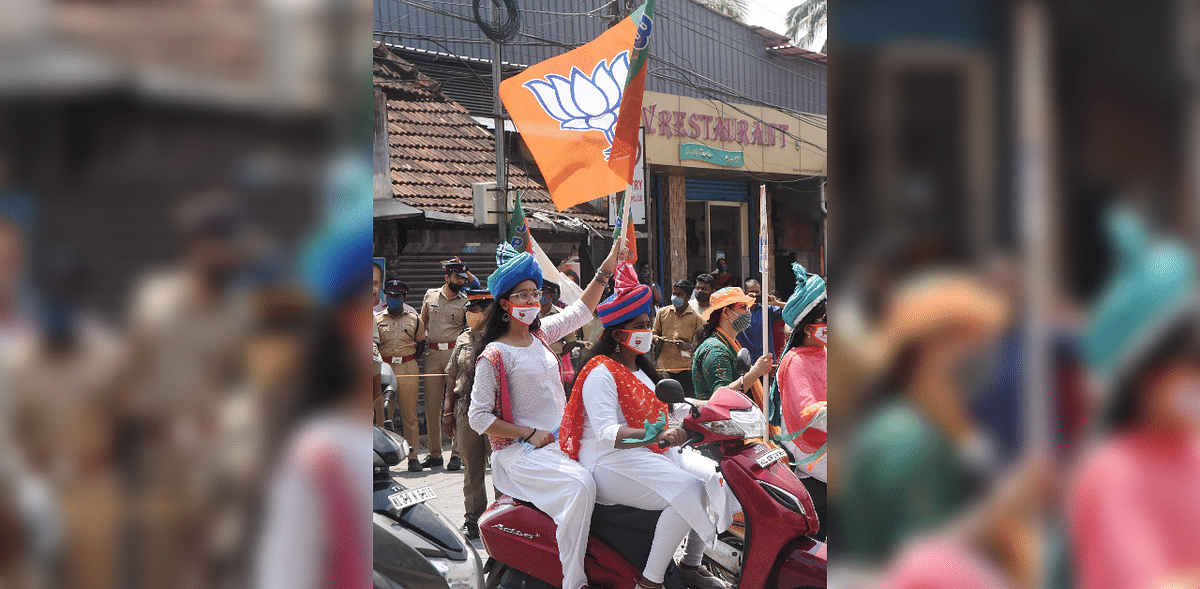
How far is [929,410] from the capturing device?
2.63 feet

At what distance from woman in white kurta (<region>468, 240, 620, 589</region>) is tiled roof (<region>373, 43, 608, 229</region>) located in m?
7.24

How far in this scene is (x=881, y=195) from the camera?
81 cm

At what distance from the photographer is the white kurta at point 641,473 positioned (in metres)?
3.73

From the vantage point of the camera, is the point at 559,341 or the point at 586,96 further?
the point at 559,341

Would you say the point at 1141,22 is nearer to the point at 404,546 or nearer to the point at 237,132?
the point at 237,132

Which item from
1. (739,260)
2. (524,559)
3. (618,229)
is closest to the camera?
(524,559)

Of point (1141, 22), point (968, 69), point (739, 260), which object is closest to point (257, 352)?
point (968, 69)

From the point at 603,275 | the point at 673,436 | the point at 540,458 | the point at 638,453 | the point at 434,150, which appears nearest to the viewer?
the point at 673,436

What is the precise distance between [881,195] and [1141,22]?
0.25 metres

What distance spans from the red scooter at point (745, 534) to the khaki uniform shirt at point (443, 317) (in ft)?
14.3

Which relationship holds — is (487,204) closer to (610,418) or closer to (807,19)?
(610,418)

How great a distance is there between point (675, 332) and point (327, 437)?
8472 millimetres

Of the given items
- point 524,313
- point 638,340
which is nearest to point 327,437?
point 638,340

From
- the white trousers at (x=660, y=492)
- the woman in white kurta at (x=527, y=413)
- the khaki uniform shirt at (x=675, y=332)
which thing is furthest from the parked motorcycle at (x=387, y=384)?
the khaki uniform shirt at (x=675, y=332)
